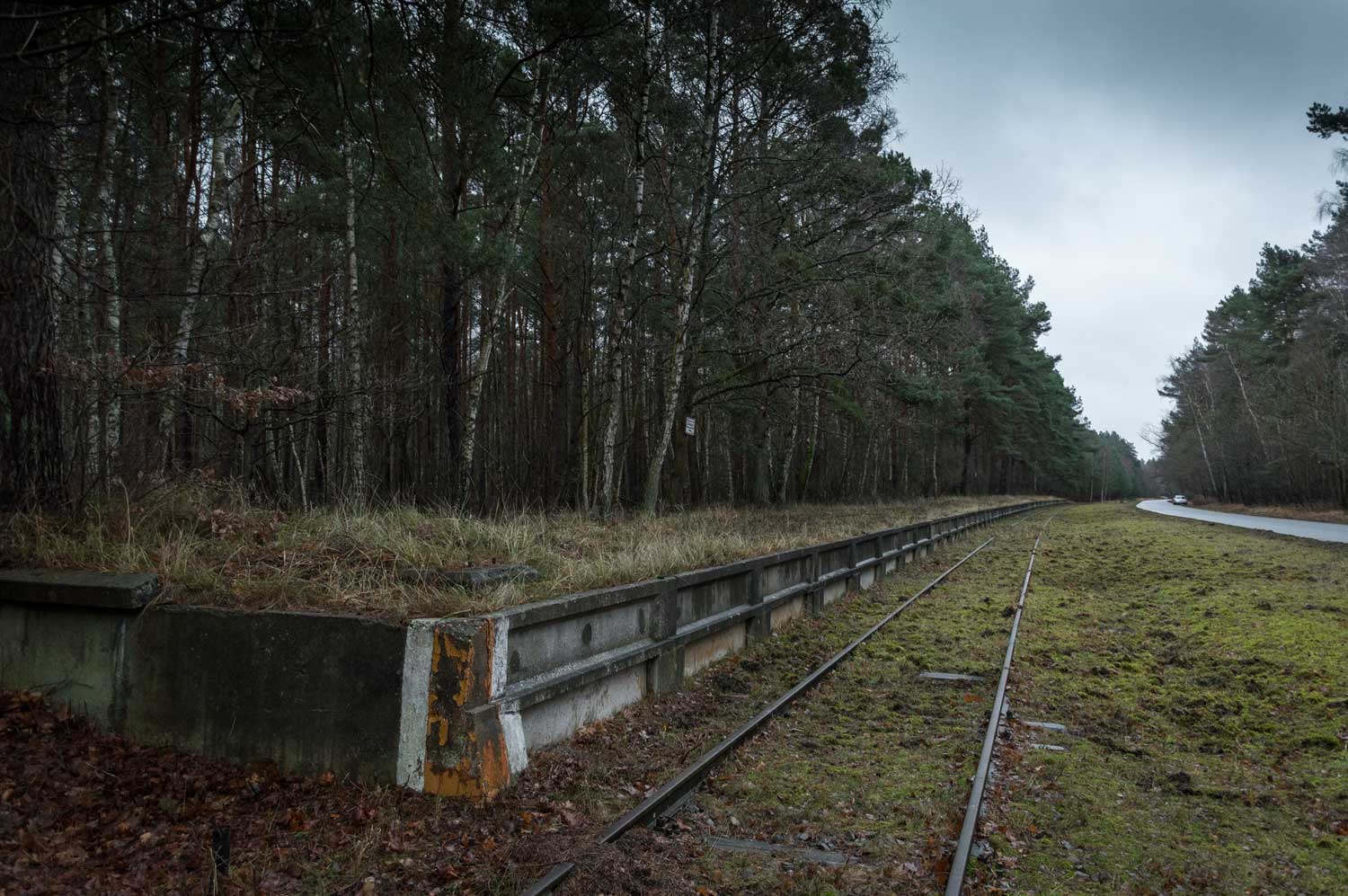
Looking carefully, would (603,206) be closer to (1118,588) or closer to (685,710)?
(1118,588)

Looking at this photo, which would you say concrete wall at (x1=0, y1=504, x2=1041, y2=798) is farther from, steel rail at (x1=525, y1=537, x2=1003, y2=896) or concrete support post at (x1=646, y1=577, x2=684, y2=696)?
concrete support post at (x1=646, y1=577, x2=684, y2=696)

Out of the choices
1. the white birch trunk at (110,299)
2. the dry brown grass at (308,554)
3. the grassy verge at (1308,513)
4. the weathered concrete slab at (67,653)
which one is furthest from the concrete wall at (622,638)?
the grassy verge at (1308,513)

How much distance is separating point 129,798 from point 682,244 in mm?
12598

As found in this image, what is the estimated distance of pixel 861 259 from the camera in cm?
1866

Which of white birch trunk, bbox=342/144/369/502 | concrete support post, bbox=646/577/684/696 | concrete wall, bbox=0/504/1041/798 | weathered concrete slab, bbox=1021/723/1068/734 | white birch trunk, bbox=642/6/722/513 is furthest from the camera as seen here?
white birch trunk, bbox=642/6/722/513

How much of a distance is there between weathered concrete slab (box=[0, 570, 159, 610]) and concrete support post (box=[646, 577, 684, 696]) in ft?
11.6

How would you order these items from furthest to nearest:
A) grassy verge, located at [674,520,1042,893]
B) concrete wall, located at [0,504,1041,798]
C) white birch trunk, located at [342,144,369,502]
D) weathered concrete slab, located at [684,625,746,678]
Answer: white birch trunk, located at [342,144,369,502]
weathered concrete slab, located at [684,625,746,678]
concrete wall, located at [0,504,1041,798]
grassy verge, located at [674,520,1042,893]

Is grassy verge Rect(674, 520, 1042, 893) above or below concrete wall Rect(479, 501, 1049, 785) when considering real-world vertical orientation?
below

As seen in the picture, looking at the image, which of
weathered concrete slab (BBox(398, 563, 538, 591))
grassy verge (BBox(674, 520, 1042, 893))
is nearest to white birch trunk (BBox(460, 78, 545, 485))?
grassy verge (BBox(674, 520, 1042, 893))

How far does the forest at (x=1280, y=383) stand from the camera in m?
36.2

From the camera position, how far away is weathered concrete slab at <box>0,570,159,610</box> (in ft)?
16.4

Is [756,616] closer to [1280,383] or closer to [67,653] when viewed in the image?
[67,653]

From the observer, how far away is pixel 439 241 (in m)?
13.5

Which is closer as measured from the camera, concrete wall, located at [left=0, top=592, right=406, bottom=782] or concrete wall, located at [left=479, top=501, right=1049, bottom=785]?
concrete wall, located at [left=0, top=592, right=406, bottom=782]
